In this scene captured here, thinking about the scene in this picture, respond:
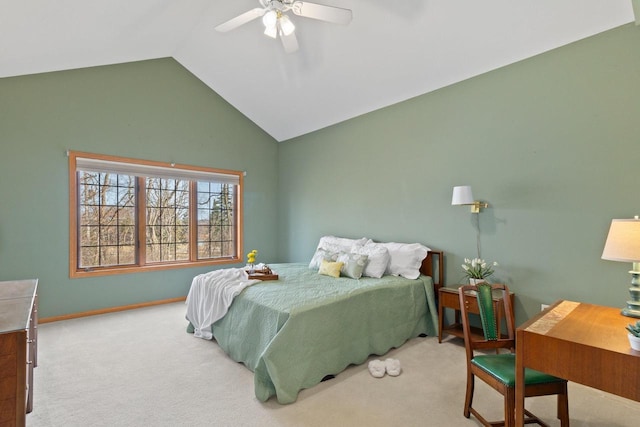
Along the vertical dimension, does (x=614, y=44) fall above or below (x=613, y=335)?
above

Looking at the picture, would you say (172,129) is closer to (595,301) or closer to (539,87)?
(539,87)

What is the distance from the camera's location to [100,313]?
417 centimetres

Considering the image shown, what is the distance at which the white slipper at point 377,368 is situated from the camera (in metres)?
2.56

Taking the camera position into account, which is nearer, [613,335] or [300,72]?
[613,335]

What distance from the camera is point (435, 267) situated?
370 centimetres

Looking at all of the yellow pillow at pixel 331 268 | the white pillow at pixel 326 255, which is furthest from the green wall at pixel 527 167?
the yellow pillow at pixel 331 268

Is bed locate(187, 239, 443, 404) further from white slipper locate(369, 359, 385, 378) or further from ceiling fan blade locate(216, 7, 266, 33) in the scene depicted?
ceiling fan blade locate(216, 7, 266, 33)

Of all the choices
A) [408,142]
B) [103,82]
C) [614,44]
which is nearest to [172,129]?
[103,82]

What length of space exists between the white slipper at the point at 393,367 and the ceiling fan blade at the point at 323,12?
2.82 meters

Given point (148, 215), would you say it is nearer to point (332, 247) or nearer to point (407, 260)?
point (332, 247)

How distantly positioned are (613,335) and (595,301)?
157 cm

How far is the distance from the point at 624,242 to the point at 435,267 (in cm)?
205

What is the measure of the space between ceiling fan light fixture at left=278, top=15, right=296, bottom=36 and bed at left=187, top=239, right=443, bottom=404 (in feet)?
7.35

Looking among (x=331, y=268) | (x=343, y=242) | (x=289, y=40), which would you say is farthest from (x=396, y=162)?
(x=289, y=40)
